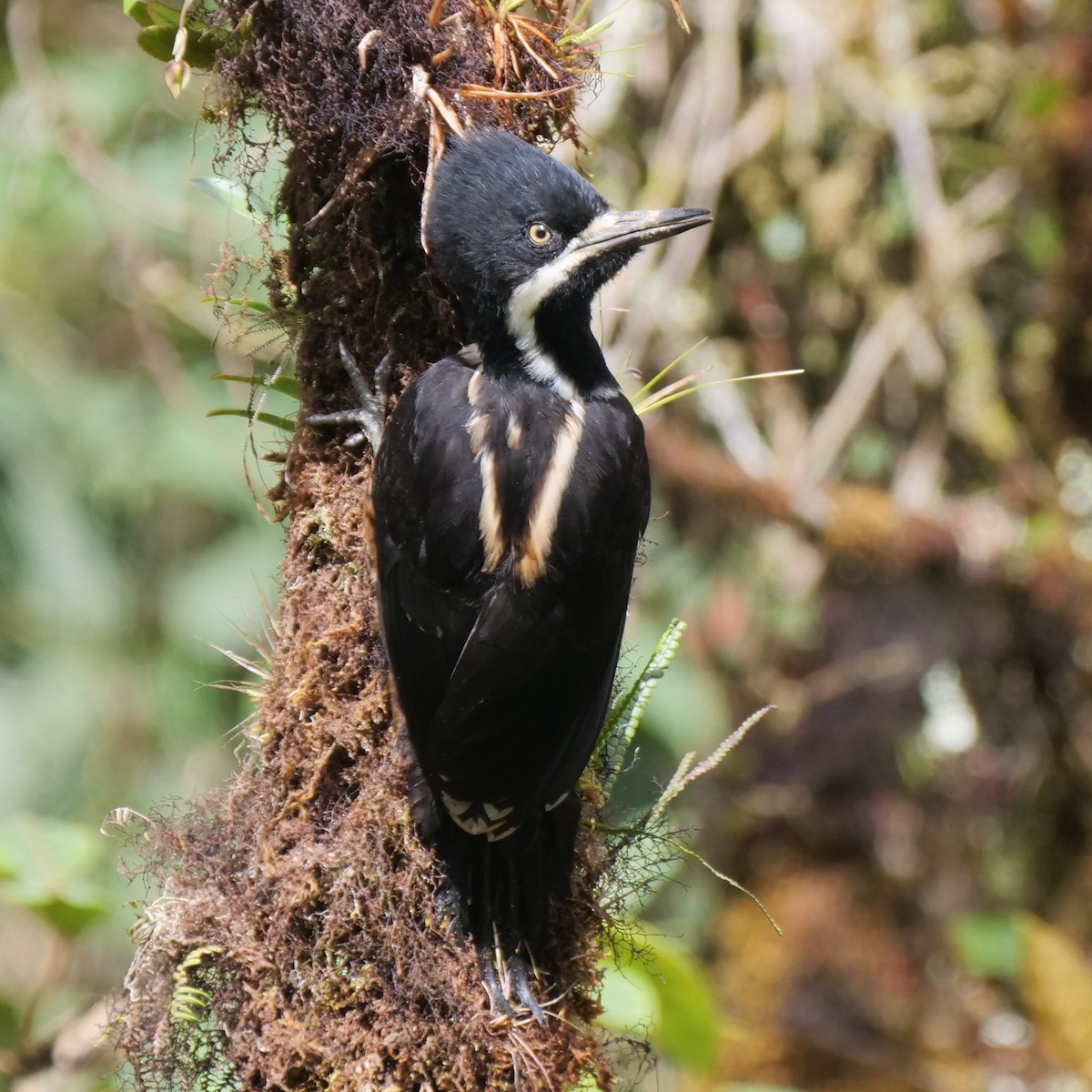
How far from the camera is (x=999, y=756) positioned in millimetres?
5473

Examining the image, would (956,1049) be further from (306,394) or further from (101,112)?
(101,112)

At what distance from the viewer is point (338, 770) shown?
2.46 m

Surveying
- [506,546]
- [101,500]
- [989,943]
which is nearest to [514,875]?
[506,546]

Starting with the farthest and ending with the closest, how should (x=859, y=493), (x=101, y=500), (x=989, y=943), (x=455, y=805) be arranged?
(x=101, y=500), (x=989, y=943), (x=859, y=493), (x=455, y=805)

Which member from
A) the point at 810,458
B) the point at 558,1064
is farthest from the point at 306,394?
the point at 810,458

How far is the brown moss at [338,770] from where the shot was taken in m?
2.31

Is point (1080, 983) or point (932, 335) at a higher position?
point (932, 335)

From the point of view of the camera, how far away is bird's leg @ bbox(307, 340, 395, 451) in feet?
8.27

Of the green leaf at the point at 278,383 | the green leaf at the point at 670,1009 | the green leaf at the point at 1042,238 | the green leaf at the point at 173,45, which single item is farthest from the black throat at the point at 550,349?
the green leaf at the point at 1042,238

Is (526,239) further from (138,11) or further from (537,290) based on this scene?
(138,11)

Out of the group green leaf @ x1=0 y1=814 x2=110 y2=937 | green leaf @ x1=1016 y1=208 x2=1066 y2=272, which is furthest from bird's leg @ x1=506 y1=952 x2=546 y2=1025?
green leaf @ x1=1016 y1=208 x2=1066 y2=272

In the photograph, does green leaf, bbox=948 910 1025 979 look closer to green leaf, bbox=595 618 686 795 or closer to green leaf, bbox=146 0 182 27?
green leaf, bbox=595 618 686 795

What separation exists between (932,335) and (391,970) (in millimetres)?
3736

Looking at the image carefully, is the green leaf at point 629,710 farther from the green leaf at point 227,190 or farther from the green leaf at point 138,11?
the green leaf at point 138,11
